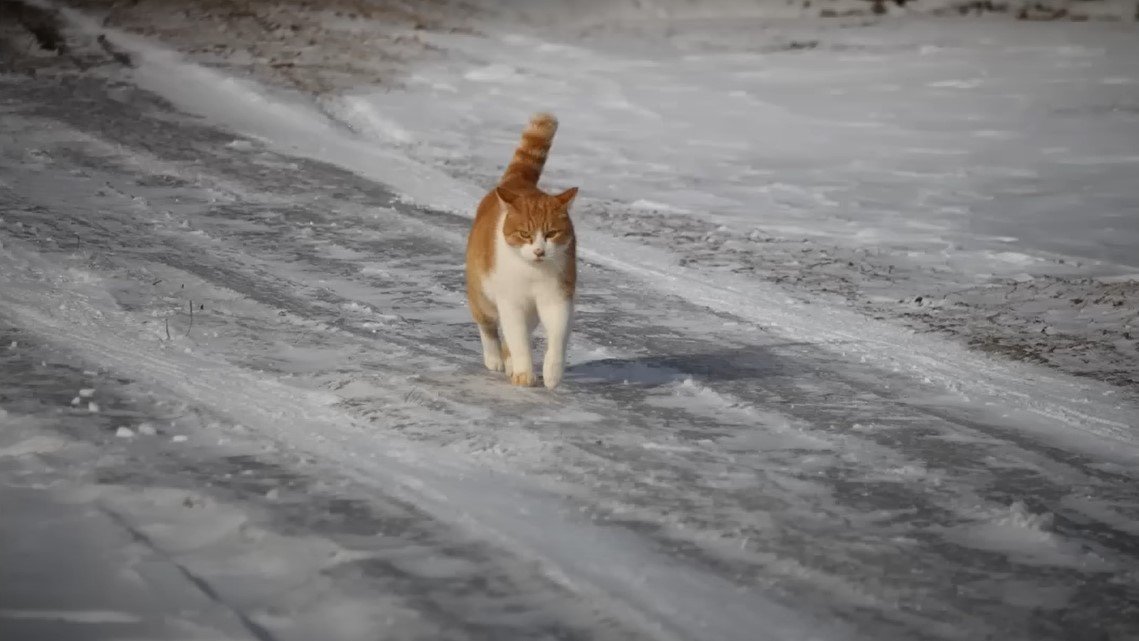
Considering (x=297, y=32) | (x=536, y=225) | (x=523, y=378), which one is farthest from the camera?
(x=297, y=32)

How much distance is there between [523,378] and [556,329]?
0.35m

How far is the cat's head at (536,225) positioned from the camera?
5.42 m

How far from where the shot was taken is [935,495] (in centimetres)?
479

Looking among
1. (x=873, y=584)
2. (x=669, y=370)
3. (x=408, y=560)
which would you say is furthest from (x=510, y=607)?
(x=669, y=370)

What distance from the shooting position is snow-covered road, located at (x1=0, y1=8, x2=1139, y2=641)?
379 centimetres

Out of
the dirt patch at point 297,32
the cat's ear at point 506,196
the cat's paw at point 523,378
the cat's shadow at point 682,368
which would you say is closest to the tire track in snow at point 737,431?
the cat's shadow at point 682,368

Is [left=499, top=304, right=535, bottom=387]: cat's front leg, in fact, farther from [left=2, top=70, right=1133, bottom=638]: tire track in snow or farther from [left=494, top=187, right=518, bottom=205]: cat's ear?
[left=494, top=187, right=518, bottom=205]: cat's ear

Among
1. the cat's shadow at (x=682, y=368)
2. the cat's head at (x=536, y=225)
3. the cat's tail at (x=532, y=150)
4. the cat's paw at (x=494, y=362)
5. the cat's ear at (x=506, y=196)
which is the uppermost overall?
the cat's tail at (x=532, y=150)

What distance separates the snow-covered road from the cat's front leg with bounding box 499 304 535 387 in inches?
4.4

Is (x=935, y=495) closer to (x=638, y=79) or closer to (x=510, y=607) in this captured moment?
(x=510, y=607)

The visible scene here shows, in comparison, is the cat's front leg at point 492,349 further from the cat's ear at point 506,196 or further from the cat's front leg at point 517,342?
the cat's ear at point 506,196

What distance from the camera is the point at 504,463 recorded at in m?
4.89

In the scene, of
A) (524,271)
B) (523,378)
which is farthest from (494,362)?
(524,271)

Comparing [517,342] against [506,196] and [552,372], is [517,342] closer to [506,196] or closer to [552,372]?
[552,372]
